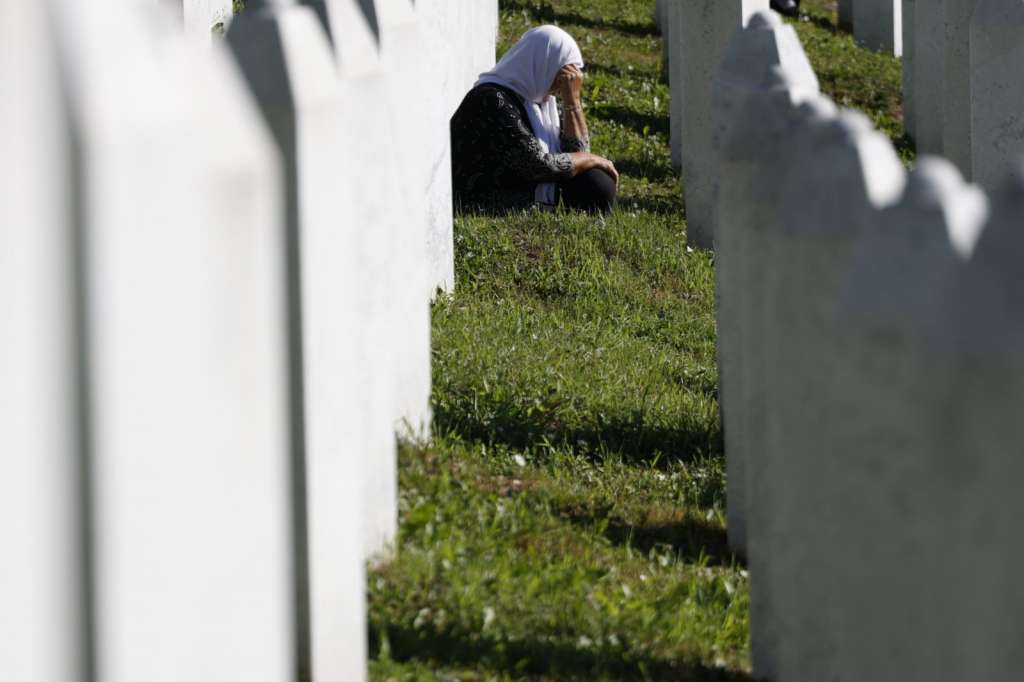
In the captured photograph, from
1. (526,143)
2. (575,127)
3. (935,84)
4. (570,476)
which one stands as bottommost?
(570,476)

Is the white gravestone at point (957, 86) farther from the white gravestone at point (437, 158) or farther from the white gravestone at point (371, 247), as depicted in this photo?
the white gravestone at point (371, 247)

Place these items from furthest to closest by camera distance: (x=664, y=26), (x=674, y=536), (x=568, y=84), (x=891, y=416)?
1. (x=664, y=26)
2. (x=568, y=84)
3. (x=674, y=536)
4. (x=891, y=416)

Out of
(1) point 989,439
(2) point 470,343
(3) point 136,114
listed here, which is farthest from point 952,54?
(3) point 136,114

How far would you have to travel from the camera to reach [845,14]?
18672 millimetres

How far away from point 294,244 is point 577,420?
285cm

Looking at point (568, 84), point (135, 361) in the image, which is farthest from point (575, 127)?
point (135, 361)

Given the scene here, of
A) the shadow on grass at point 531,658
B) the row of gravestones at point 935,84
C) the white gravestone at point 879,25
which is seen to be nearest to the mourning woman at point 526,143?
the row of gravestones at point 935,84

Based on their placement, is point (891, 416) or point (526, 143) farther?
point (526, 143)

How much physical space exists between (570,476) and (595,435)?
0.46 metres

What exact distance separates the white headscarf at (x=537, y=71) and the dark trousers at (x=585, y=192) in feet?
0.37

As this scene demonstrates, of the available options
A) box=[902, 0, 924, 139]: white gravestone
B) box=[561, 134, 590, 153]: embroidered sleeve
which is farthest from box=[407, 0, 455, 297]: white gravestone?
box=[902, 0, 924, 139]: white gravestone

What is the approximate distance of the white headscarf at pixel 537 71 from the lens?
930 centimetres

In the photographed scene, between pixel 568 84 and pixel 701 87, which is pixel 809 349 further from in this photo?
pixel 568 84

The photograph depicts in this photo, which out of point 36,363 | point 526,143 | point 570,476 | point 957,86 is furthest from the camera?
point 526,143
